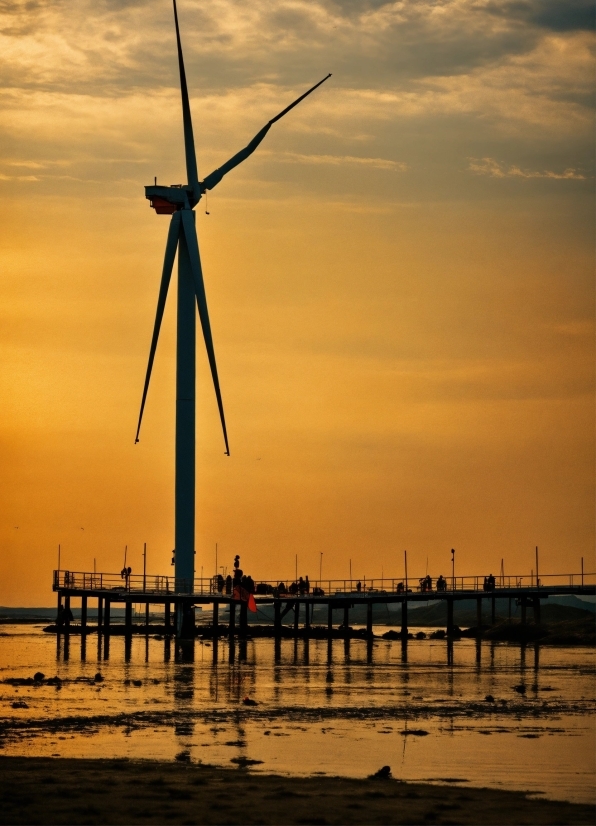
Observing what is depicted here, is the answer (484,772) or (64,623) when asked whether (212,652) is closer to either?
(64,623)

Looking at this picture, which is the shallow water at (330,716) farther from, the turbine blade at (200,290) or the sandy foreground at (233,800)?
the turbine blade at (200,290)

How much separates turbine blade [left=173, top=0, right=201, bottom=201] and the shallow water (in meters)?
36.1

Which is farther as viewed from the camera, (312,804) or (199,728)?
(199,728)

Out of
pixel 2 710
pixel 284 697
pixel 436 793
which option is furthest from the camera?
pixel 284 697

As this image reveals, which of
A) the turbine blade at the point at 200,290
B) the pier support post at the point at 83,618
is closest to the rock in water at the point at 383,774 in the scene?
the turbine blade at the point at 200,290

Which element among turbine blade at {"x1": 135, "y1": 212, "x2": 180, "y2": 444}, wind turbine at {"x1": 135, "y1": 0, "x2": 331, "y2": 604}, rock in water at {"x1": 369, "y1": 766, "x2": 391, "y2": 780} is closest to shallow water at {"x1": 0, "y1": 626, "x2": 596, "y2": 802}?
rock in water at {"x1": 369, "y1": 766, "x2": 391, "y2": 780}

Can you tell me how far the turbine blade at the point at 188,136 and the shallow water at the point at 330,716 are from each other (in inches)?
1421

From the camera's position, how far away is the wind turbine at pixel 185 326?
97875mm

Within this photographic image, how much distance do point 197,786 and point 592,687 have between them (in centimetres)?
3432

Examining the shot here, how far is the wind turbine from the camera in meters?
97.9

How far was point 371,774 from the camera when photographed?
3431 cm

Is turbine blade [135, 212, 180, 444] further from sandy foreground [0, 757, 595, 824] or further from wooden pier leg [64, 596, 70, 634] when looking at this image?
sandy foreground [0, 757, 595, 824]

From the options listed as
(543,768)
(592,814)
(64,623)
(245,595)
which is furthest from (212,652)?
(592,814)

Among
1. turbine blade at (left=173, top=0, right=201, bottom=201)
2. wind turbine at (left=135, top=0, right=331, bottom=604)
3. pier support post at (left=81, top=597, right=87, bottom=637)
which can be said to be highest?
turbine blade at (left=173, top=0, right=201, bottom=201)
